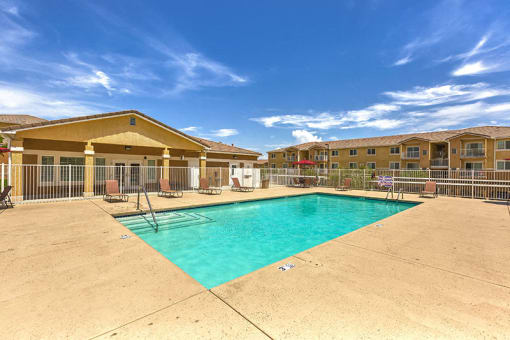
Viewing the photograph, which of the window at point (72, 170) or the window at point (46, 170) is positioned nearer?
the window at point (46, 170)

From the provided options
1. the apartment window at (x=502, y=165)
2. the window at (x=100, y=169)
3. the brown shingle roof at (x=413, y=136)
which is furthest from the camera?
the brown shingle roof at (x=413, y=136)

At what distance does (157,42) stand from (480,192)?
2215cm

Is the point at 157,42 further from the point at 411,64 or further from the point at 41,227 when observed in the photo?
the point at 411,64

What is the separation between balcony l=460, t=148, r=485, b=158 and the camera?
30.1 metres

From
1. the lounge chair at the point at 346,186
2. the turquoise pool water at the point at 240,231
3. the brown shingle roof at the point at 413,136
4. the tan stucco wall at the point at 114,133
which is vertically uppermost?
the brown shingle roof at the point at 413,136

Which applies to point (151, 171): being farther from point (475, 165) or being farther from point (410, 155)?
point (475, 165)

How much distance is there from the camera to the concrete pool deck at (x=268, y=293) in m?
2.24

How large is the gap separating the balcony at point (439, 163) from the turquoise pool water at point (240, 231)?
93.5 ft

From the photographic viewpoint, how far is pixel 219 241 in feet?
22.8

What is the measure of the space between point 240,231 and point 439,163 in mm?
38963

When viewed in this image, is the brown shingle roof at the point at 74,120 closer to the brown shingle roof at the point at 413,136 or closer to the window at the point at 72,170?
the window at the point at 72,170

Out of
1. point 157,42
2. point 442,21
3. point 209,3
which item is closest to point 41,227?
point 157,42

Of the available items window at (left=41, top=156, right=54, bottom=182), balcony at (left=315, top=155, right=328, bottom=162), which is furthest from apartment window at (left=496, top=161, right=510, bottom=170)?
window at (left=41, top=156, right=54, bottom=182)

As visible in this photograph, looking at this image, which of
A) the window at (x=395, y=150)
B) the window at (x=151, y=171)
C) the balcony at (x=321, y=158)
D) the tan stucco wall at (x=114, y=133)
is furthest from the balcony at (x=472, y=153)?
the window at (x=151, y=171)
